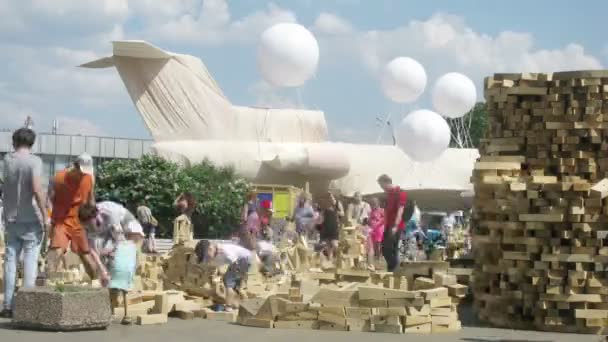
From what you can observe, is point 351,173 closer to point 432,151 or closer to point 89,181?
point 432,151

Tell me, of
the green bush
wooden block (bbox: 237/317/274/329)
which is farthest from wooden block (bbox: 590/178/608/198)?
the green bush

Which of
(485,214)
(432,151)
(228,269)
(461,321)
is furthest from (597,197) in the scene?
(432,151)

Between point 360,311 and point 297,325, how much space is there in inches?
25.6

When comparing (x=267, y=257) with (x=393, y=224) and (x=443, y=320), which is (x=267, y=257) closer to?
(x=393, y=224)

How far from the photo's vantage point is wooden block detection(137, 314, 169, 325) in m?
10.2

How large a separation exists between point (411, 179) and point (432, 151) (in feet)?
117

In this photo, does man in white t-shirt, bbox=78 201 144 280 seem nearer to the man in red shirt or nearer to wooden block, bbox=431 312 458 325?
the man in red shirt

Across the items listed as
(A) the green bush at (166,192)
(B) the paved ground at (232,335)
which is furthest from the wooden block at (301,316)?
(A) the green bush at (166,192)

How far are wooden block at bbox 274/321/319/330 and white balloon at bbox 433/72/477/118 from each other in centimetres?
1764

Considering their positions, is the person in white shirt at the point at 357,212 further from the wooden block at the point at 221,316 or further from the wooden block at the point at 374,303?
the wooden block at the point at 374,303

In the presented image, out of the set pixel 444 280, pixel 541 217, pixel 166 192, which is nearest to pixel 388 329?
pixel 444 280

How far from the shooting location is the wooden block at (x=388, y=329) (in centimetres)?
991

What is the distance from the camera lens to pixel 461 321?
1130cm

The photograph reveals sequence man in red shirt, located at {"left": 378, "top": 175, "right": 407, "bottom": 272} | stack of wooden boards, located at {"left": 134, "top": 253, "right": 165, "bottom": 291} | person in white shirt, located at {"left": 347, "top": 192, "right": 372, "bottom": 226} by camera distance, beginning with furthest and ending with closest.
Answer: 1. person in white shirt, located at {"left": 347, "top": 192, "right": 372, "bottom": 226}
2. man in red shirt, located at {"left": 378, "top": 175, "right": 407, "bottom": 272}
3. stack of wooden boards, located at {"left": 134, "top": 253, "right": 165, "bottom": 291}
